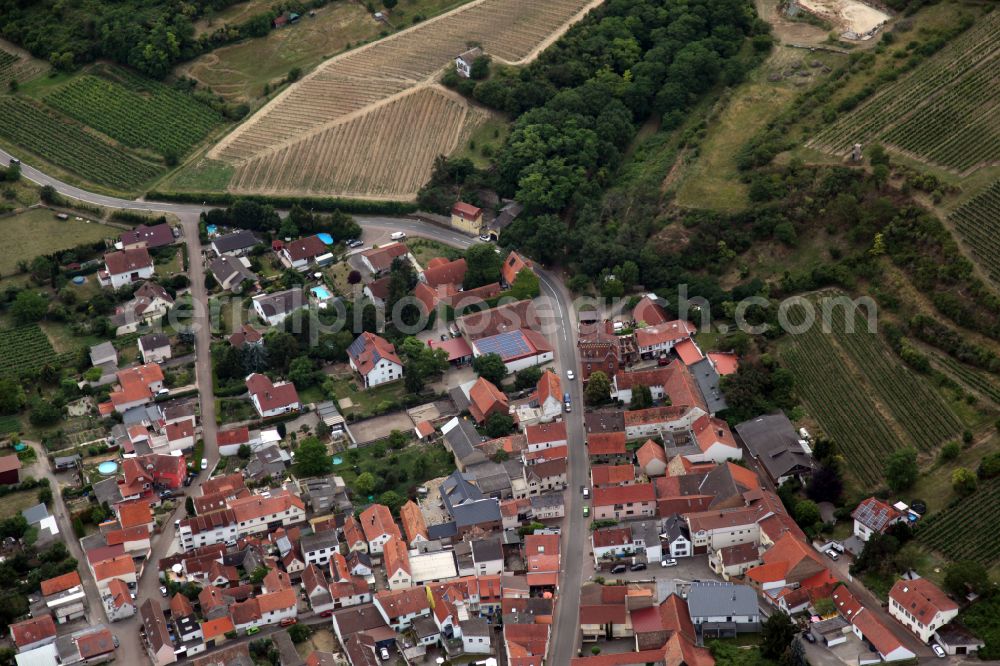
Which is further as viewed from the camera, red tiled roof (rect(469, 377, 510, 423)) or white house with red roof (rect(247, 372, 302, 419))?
white house with red roof (rect(247, 372, 302, 419))

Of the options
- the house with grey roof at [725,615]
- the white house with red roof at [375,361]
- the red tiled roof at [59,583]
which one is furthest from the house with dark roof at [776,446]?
the red tiled roof at [59,583]

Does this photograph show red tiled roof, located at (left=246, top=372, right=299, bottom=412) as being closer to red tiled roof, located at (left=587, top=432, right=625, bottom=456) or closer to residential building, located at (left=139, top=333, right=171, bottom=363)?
residential building, located at (left=139, top=333, right=171, bottom=363)

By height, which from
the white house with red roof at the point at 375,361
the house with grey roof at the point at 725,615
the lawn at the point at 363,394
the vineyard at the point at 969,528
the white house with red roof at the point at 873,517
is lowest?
the lawn at the point at 363,394

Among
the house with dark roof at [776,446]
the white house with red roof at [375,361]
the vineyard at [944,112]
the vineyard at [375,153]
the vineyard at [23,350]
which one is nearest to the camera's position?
the house with dark roof at [776,446]

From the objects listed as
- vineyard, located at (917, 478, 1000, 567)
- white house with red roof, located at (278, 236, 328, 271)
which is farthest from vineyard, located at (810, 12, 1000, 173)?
white house with red roof, located at (278, 236, 328, 271)

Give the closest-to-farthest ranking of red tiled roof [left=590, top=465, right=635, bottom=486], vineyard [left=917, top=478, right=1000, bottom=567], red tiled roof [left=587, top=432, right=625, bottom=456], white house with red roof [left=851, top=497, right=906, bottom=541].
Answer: vineyard [left=917, top=478, right=1000, bottom=567], white house with red roof [left=851, top=497, right=906, bottom=541], red tiled roof [left=590, top=465, right=635, bottom=486], red tiled roof [left=587, top=432, right=625, bottom=456]

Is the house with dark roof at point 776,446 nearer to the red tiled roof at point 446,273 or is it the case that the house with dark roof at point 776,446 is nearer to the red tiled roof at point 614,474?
the red tiled roof at point 614,474

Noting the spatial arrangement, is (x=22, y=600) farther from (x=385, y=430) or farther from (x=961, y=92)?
(x=961, y=92)

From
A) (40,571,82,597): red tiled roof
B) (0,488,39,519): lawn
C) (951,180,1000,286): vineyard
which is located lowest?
(0,488,39,519): lawn
